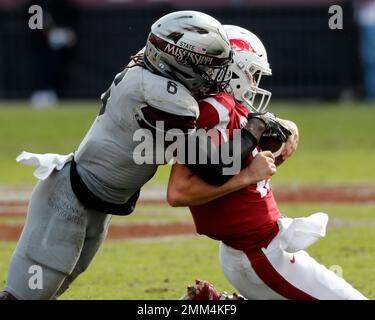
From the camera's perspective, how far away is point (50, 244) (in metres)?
5.25

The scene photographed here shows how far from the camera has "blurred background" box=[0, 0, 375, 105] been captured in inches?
763

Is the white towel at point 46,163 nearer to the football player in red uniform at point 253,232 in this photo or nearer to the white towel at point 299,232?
the football player in red uniform at point 253,232

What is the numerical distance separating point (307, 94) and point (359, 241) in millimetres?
11885

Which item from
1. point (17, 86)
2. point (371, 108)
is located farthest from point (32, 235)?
point (17, 86)

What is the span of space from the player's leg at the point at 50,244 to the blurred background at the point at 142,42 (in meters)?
14.0

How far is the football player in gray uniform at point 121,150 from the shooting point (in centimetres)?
503

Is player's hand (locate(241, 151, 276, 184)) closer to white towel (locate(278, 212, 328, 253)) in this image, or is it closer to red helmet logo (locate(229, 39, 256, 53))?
white towel (locate(278, 212, 328, 253))

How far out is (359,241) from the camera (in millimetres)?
Answer: 8195

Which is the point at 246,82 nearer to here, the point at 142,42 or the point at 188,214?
the point at 188,214

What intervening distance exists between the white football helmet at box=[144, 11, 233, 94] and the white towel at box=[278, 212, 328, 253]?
749 mm

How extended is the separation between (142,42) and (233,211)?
558 inches

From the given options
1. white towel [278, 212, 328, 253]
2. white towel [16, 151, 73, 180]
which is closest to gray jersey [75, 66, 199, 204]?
white towel [16, 151, 73, 180]

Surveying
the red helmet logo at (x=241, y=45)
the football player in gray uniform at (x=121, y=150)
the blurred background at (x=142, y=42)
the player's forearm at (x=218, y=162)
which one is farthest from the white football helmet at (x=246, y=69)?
the blurred background at (x=142, y=42)
